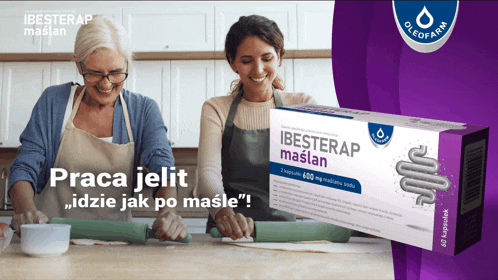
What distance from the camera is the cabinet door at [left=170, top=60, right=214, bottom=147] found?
228 cm

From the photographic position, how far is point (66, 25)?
2238 millimetres

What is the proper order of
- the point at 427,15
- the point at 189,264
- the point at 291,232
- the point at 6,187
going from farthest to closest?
the point at 6,187
the point at 291,232
the point at 189,264
the point at 427,15

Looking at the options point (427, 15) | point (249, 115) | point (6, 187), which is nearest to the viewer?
point (427, 15)

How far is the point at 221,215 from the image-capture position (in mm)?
931

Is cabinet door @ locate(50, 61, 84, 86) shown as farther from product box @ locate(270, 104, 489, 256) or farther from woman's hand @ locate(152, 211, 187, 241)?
product box @ locate(270, 104, 489, 256)

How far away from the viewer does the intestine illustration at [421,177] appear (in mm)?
357

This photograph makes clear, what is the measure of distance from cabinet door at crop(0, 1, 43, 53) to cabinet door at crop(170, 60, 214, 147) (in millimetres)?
666

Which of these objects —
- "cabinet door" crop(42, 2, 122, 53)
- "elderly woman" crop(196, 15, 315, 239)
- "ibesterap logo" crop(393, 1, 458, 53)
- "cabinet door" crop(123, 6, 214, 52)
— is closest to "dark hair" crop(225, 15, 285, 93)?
"elderly woman" crop(196, 15, 315, 239)

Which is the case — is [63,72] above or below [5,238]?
above

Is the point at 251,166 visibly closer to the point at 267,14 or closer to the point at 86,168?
the point at 86,168

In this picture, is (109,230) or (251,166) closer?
(109,230)

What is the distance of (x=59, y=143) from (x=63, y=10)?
1290 millimetres

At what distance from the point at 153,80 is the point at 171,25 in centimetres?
28

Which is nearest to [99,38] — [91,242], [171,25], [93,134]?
[93,134]
